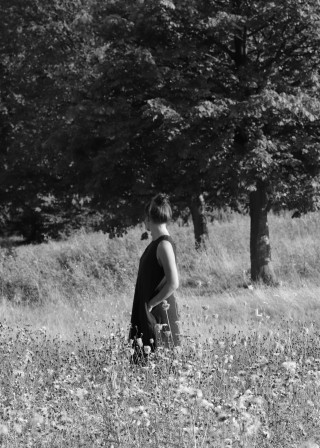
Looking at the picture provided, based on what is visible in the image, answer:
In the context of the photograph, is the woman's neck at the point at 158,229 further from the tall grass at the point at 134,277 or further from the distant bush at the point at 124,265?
the distant bush at the point at 124,265

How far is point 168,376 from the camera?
18.9 ft

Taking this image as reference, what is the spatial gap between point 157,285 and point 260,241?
9162mm

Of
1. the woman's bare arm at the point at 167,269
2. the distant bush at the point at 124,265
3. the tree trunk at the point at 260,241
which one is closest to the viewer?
the woman's bare arm at the point at 167,269

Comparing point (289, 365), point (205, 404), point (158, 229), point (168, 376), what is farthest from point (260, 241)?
point (205, 404)

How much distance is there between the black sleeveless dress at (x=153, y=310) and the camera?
656cm

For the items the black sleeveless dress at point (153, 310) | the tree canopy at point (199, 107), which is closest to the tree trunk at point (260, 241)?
the tree canopy at point (199, 107)

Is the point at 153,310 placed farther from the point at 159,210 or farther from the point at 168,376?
the point at 168,376

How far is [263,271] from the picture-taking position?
15375 millimetres

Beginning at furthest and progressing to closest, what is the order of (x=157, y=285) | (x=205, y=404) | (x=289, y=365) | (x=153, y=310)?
(x=153, y=310) < (x=157, y=285) < (x=289, y=365) < (x=205, y=404)

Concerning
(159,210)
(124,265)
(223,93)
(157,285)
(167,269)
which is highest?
(223,93)

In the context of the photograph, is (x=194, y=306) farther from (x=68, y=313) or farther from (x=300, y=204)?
(x=300, y=204)

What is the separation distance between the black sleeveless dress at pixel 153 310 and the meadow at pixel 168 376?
0.16m

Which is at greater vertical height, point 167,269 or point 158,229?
point 158,229

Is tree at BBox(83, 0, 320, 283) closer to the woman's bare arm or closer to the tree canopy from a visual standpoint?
the tree canopy
